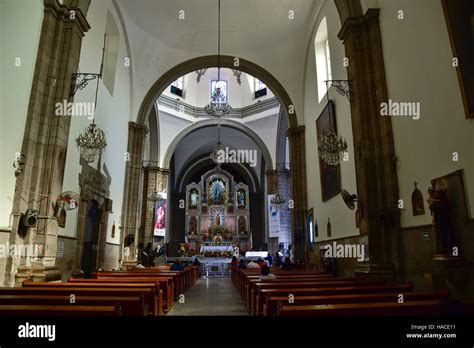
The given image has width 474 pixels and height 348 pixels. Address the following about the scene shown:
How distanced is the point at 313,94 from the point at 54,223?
32.6 ft

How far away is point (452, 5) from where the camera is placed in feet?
15.5

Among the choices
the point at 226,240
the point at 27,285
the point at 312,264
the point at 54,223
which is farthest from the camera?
the point at 226,240

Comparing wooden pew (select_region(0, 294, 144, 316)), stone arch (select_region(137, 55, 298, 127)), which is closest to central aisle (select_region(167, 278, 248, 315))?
wooden pew (select_region(0, 294, 144, 316))

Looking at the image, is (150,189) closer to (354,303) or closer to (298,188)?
(298,188)

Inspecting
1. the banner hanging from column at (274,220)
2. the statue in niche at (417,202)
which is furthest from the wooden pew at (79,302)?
the banner hanging from column at (274,220)

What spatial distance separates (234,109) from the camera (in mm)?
22969

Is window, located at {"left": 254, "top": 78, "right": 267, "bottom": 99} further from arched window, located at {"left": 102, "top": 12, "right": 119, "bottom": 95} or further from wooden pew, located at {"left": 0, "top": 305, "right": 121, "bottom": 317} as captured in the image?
wooden pew, located at {"left": 0, "top": 305, "right": 121, "bottom": 317}

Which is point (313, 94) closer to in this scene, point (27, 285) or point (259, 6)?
point (259, 6)

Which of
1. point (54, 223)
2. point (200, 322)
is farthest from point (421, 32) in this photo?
point (54, 223)

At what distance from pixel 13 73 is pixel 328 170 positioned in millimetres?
8579

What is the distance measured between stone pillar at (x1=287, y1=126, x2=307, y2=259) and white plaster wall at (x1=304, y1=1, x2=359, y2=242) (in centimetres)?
37

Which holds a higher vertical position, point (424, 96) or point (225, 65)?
point (225, 65)

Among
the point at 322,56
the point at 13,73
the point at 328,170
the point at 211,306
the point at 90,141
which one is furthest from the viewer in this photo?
the point at 322,56

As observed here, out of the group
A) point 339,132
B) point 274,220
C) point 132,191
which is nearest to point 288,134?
point 339,132
